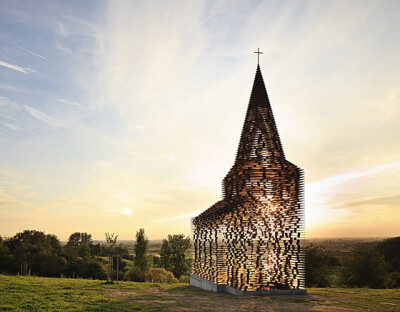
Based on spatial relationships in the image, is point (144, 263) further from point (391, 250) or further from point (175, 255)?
point (391, 250)

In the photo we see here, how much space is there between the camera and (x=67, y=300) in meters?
12.3

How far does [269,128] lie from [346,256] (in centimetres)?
1741

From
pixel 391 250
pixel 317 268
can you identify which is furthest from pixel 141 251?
pixel 391 250

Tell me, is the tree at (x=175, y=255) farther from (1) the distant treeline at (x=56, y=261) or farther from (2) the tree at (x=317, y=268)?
(2) the tree at (x=317, y=268)

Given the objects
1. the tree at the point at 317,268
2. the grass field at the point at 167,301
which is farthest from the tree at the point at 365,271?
the grass field at the point at 167,301

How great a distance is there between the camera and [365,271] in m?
25.2

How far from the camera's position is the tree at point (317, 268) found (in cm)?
2434

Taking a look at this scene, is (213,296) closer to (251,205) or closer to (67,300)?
(251,205)

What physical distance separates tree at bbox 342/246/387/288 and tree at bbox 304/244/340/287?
4.72 ft

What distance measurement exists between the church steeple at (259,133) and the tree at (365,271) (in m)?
14.8

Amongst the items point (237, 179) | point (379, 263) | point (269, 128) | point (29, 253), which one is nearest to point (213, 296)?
point (237, 179)

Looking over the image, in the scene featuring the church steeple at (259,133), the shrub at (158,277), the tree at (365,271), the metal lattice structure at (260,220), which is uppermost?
the church steeple at (259,133)

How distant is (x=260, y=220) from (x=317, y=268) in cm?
1328

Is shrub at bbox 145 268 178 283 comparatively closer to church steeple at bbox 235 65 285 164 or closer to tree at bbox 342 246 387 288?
tree at bbox 342 246 387 288
